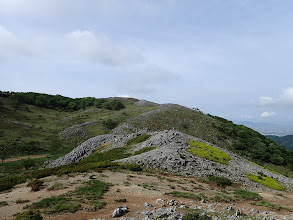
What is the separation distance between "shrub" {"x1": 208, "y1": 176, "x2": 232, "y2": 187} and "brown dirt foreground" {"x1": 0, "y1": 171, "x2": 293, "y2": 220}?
89 centimetres

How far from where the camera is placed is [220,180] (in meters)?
26.5

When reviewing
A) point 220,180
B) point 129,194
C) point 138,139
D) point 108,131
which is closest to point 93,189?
point 129,194

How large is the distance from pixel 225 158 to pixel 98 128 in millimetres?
58273

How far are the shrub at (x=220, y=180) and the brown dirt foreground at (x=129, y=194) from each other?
89cm

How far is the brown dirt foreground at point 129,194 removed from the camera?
14570mm

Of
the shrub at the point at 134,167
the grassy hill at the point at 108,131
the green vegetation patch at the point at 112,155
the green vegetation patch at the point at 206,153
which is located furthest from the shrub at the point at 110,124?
the shrub at the point at 134,167

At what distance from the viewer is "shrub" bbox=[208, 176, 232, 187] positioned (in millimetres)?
26203

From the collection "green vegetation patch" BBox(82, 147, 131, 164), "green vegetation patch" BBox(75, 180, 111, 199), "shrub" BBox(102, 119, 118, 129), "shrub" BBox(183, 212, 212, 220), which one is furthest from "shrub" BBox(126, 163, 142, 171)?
"shrub" BBox(102, 119, 118, 129)

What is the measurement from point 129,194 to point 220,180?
15.5m

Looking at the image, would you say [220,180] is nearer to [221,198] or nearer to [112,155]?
[221,198]

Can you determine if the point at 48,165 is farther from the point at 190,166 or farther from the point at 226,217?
the point at 226,217

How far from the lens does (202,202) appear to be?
17.4m

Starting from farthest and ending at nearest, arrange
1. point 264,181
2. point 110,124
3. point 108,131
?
1. point 110,124
2. point 108,131
3. point 264,181

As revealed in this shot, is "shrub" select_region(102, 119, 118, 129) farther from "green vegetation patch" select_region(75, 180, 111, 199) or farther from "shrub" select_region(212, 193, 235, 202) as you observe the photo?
"shrub" select_region(212, 193, 235, 202)
